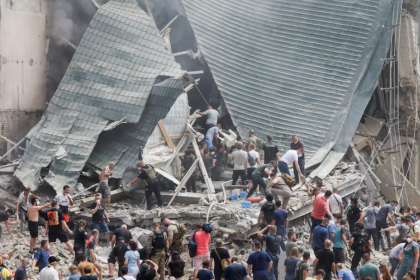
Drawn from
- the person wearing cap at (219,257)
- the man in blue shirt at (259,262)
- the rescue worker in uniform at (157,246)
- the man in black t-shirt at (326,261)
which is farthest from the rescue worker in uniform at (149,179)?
the man in black t-shirt at (326,261)

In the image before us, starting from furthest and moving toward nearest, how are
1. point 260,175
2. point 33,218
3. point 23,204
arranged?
point 23,204, point 260,175, point 33,218

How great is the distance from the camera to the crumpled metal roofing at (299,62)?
66.8 ft

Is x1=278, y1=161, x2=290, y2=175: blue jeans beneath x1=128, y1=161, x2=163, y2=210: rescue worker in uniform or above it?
above

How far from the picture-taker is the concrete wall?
20.5 meters

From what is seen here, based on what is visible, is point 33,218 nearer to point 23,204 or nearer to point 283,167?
point 23,204

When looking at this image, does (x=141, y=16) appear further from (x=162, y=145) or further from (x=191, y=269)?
(x=191, y=269)

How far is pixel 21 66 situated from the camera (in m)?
21.0

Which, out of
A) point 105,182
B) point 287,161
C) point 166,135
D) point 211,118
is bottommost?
point 105,182

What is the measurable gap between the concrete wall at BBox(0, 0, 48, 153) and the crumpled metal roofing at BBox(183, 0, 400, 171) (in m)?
4.76

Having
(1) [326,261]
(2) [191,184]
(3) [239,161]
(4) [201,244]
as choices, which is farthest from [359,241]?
(2) [191,184]

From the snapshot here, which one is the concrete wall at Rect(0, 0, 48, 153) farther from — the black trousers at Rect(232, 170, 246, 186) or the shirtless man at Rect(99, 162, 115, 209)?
the black trousers at Rect(232, 170, 246, 186)

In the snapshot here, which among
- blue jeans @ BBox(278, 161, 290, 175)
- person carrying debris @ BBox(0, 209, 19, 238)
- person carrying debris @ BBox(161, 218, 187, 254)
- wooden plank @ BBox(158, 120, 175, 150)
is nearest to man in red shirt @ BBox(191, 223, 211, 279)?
person carrying debris @ BBox(161, 218, 187, 254)

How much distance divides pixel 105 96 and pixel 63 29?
360 centimetres

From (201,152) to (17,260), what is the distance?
5.40 m
